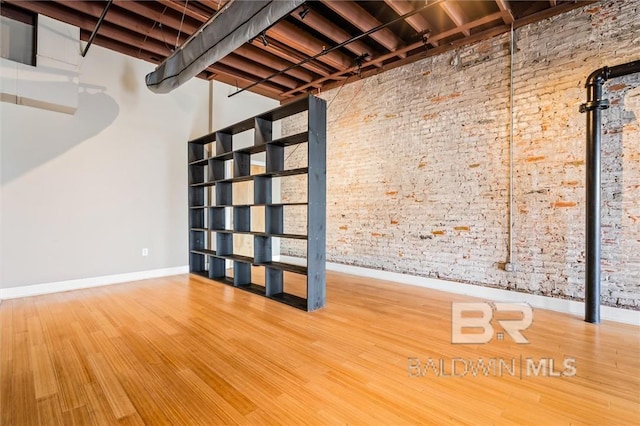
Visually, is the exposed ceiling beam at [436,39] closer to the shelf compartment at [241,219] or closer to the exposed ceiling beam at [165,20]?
the exposed ceiling beam at [165,20]

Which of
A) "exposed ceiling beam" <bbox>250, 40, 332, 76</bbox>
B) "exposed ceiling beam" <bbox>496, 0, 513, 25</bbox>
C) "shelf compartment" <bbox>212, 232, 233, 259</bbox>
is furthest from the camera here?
"shelf compartment" <bbox>212, 232, 233, 259</bbox>

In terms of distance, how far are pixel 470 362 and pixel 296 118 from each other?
5932 mm

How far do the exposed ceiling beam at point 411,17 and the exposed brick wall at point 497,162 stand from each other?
638 millimetres

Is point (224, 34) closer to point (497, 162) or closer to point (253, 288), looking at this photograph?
point (253, 288)

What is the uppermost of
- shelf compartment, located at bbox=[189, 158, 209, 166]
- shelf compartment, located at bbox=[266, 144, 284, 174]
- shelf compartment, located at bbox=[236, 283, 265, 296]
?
shelf compartment, located at bbox=[189, 158, 209, 166]

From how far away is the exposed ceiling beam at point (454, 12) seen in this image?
11.7 feet

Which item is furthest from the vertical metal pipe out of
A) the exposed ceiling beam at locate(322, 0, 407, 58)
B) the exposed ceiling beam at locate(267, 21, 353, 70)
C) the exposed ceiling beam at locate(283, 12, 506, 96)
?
the exposed ceiling beam at locate(267, 21, 353, 70)

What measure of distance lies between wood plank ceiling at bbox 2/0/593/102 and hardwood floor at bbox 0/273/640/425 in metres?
3.32

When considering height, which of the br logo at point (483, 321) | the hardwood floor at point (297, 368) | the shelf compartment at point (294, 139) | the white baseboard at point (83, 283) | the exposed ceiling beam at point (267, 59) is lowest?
the br logo at point (483, 321)

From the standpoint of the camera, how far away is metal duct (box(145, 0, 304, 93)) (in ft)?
8.50

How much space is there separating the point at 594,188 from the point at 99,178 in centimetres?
638

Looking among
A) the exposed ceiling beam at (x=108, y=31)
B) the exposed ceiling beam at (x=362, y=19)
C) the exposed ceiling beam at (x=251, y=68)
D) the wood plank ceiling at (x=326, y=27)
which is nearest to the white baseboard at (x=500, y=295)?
the wood plank ceiling at (x=326, y=27)

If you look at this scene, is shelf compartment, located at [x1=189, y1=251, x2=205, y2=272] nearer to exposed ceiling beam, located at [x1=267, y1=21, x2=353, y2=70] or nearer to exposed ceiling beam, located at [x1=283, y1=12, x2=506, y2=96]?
exposed ceiling beam, located at [x1=267, y1=21, x2=353, y2=70]

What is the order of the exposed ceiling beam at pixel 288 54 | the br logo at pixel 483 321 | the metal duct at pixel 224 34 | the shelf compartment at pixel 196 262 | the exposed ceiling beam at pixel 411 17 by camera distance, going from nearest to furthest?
1. the metal duct at pixel 224 34
2. the br logo at pixel 483 321
3. the exposed ceiling beam at pixel 411 17
4. the exposed ceiling beam at pixel 288 54
5. the shelf compartment at pixel 196 262
